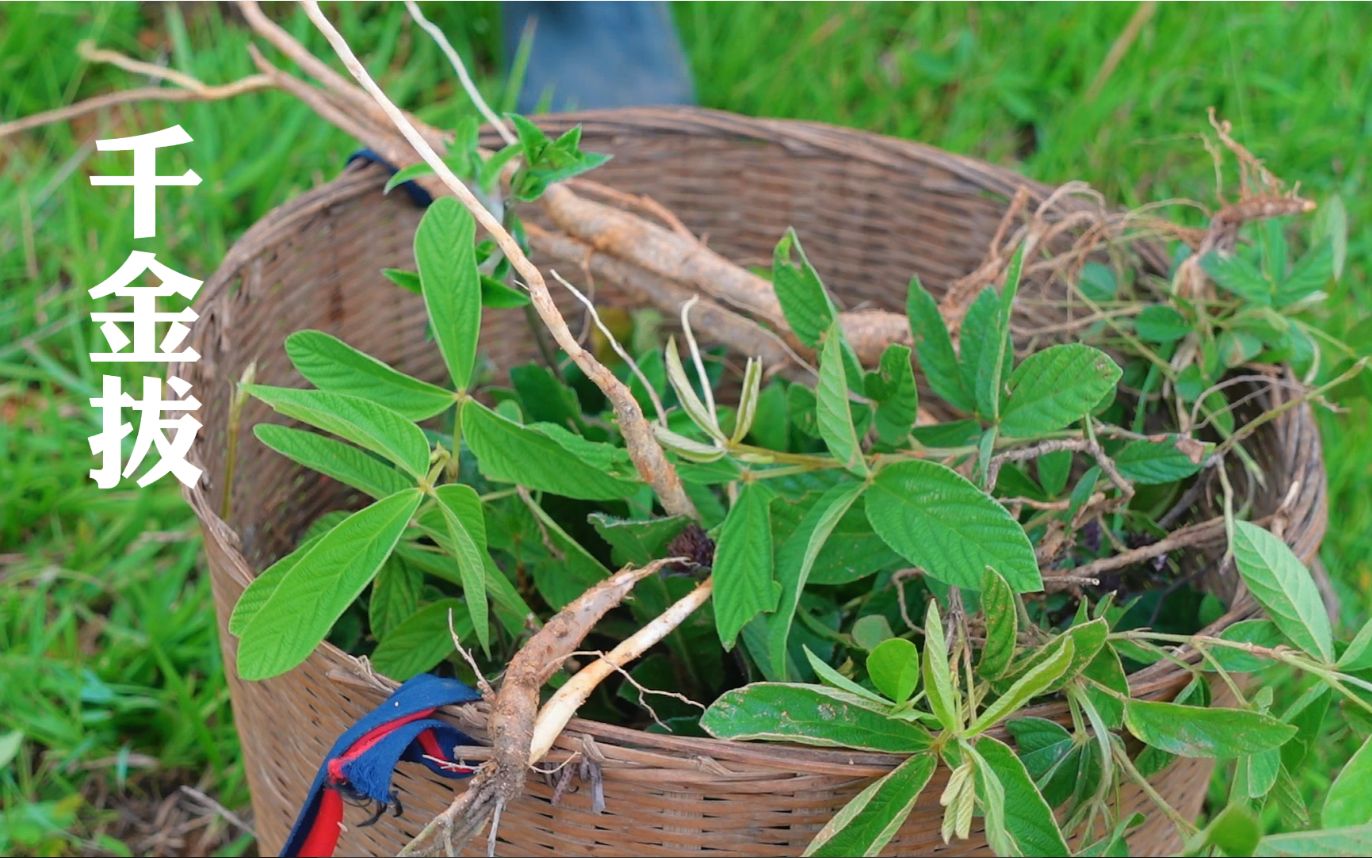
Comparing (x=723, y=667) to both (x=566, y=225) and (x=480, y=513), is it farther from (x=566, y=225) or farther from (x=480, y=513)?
(x=566, y=225)

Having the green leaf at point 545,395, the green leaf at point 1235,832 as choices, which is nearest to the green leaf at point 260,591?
the green leaf at point 545,395

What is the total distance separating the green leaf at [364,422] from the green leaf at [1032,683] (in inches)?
12.4

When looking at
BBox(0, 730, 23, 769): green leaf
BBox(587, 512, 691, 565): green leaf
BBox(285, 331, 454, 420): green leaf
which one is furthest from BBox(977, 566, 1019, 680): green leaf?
BBox(0, 730, 23, 769): green leaf

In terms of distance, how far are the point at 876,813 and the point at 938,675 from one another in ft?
0.30

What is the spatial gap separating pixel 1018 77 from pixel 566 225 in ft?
2.91

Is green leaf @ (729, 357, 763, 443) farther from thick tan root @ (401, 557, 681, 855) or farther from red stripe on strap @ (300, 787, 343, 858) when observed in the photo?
red stripe on strap @ (300, 787, 343, 858)

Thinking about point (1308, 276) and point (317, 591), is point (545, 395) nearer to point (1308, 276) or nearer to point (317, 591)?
point (317, 591)

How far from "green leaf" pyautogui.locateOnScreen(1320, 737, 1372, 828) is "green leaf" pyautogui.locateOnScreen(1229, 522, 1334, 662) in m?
0.09

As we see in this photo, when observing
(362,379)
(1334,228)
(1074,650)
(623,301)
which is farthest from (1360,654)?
(623,301)

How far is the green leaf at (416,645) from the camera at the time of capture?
0.84 m

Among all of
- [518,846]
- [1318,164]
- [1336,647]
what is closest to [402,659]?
[518,846]

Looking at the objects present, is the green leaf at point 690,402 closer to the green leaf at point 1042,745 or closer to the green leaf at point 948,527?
the green leaf at point 948,527

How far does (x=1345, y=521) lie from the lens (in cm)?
145

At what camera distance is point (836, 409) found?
0.72m
